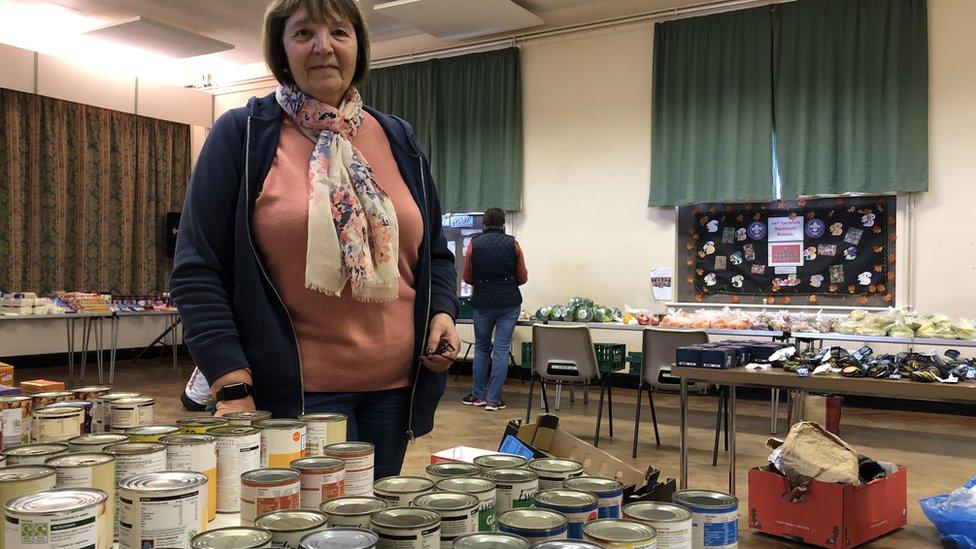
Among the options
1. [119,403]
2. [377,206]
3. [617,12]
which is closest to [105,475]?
[119,403]

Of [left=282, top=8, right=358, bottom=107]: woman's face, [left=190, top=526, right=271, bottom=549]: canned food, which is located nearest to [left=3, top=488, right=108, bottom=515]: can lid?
[left=190, top=526, right=271, bottom=549]: canned food

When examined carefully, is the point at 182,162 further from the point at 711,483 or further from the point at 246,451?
the point at 246,451

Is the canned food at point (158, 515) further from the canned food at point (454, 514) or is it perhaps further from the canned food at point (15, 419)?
the canned food at point (15, 419)

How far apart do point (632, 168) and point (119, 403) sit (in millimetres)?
6672

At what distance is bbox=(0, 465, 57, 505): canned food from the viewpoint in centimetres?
87

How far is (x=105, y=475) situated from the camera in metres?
0.98

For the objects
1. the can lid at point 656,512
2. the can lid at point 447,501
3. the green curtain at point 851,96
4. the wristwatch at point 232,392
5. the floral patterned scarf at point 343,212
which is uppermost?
the green curtain at point 851,96

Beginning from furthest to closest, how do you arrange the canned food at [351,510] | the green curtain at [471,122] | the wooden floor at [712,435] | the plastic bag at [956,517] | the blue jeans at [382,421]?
the green curtain at [471,122] → the wooden floor at [712,435] → the plastic bag at [956,517] → the blue jeans at [382,421] → the canned food at [351,510]

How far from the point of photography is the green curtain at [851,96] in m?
6.19

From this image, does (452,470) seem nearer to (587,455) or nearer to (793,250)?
(587,455)

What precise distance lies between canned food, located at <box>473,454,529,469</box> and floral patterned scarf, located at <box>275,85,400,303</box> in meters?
0.45

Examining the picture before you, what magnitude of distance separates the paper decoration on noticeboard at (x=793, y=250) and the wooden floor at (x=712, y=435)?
109 centimetres

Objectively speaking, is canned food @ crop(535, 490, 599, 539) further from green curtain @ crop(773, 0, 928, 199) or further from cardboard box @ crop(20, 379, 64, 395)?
green curtain @ crop(773, 0, 928, 199)

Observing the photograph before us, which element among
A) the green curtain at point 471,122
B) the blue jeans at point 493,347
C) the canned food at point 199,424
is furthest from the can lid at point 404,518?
the green curtain at point 471,122
